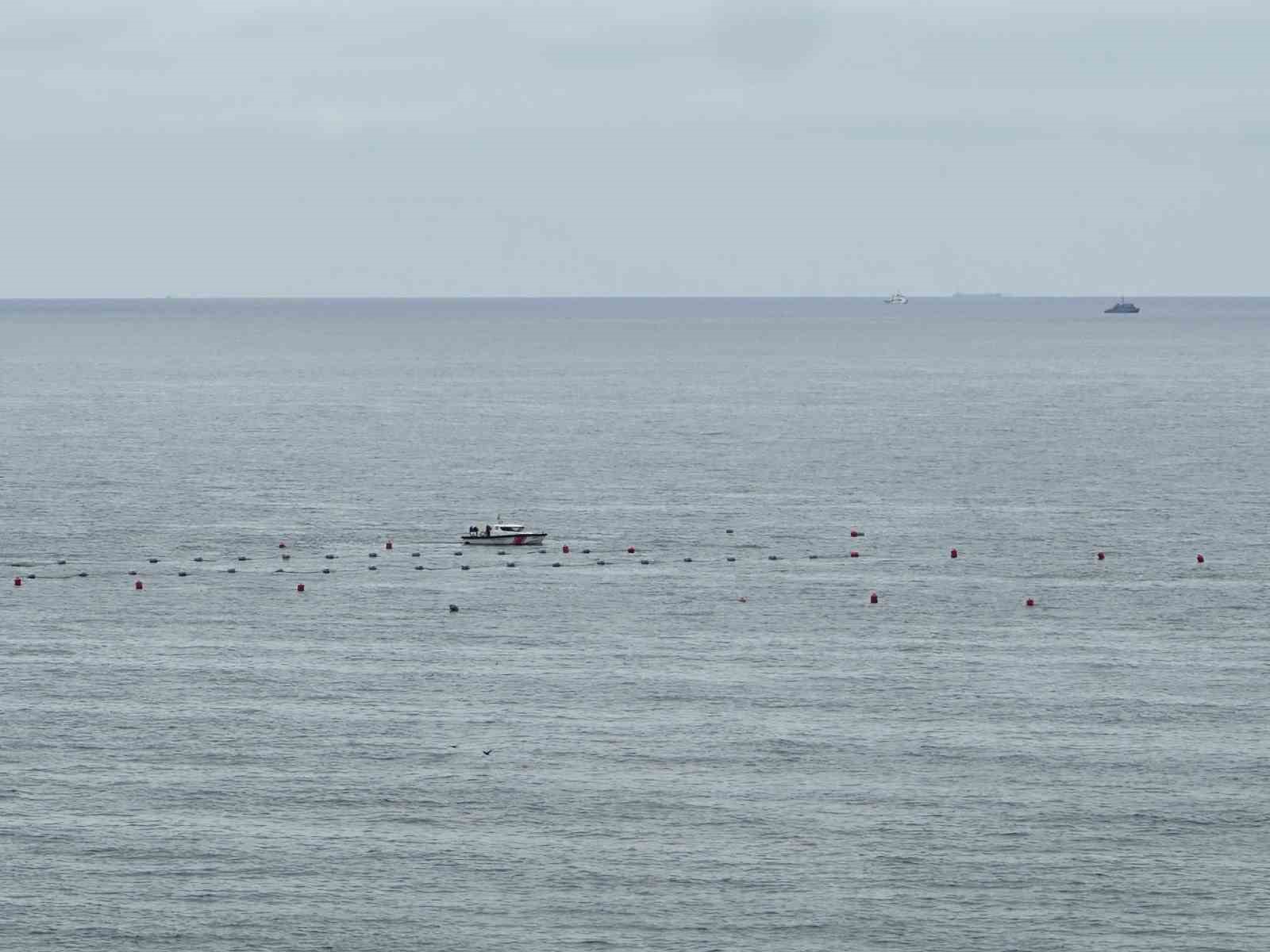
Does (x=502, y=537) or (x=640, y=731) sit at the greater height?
(x=502, y=537)

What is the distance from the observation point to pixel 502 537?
129m

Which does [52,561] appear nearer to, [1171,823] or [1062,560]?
[1062,560]

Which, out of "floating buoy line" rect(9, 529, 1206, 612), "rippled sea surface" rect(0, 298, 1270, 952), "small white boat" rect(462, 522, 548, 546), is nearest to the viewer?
"rippled sea surface" rect(0, 298, 1270, 952)

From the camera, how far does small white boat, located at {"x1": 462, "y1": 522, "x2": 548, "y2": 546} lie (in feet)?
422

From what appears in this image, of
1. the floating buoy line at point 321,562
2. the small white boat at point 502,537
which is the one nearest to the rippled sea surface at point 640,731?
the floating buoy line at point 321,562

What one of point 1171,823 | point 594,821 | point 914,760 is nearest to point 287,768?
point 594,821

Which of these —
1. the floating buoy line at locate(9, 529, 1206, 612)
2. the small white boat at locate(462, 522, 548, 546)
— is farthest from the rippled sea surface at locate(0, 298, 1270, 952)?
the small white boat at locate(462, 522, 548, 546)

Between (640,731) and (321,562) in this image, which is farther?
(321,562)

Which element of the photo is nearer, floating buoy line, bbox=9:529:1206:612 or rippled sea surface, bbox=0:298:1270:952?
rippled sea surface, bbox=0:298:1270:952

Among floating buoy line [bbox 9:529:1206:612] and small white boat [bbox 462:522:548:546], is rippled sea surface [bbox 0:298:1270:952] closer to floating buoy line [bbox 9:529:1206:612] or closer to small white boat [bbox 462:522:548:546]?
floating buoy line [bbox 9:529:1206:612]

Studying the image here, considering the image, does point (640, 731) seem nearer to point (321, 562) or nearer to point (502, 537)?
point (321, 562)

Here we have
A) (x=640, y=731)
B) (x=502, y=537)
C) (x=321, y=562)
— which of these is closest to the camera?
(x=640, y=731)

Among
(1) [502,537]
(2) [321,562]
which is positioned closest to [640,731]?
(2) [321,562]

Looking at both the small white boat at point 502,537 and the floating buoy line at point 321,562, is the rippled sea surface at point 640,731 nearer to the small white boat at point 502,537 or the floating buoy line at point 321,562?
the floating buoy line at point 321,562
